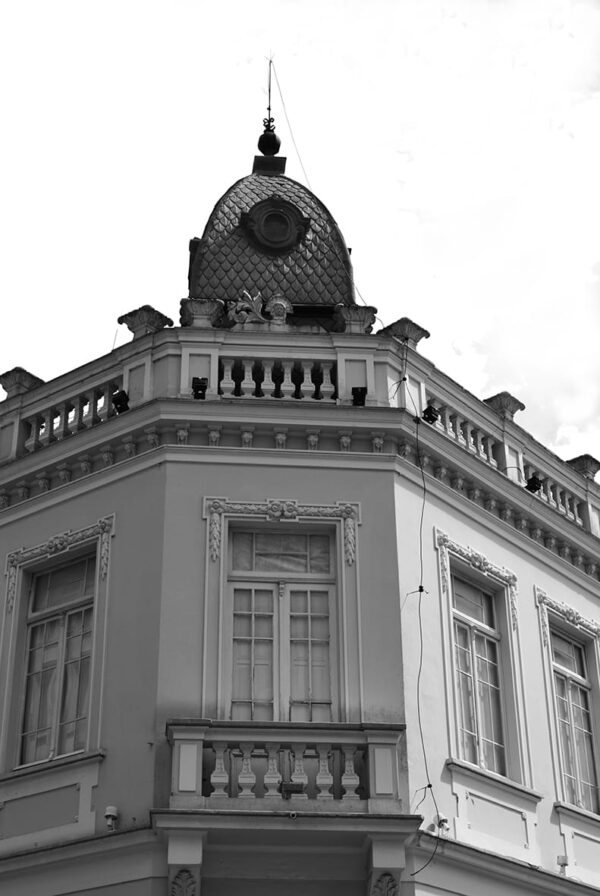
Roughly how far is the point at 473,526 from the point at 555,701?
7.45 feet

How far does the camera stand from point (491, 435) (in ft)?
54.6

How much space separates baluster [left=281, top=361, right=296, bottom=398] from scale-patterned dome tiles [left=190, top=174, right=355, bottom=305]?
388cm

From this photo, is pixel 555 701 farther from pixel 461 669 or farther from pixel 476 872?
pixel 476 872

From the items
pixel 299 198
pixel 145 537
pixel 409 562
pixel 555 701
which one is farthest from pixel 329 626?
pixel 299 198

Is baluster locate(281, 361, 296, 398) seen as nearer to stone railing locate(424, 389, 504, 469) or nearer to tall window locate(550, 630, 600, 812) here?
stone railing locate(424, 389, 504, 469)

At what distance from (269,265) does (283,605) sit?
6533 mm

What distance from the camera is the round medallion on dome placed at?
19516mm

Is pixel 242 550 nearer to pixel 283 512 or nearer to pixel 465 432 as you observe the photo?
pixel 283 512

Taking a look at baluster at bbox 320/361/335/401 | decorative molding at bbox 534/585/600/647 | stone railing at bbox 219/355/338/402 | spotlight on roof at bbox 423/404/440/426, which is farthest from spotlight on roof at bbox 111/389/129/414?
decorative molding at bbox 534/585/600/647

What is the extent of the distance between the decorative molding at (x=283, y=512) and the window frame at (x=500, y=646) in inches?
45.7

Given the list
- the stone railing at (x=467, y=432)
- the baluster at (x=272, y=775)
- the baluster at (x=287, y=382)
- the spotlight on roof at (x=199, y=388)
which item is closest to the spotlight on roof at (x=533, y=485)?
the stone railing at (x=467, y=432)

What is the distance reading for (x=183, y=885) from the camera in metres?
12.4

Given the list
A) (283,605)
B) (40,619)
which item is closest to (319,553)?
(283,605)

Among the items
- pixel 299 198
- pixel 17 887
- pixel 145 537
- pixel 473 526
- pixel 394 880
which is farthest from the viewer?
pixel 299 198
